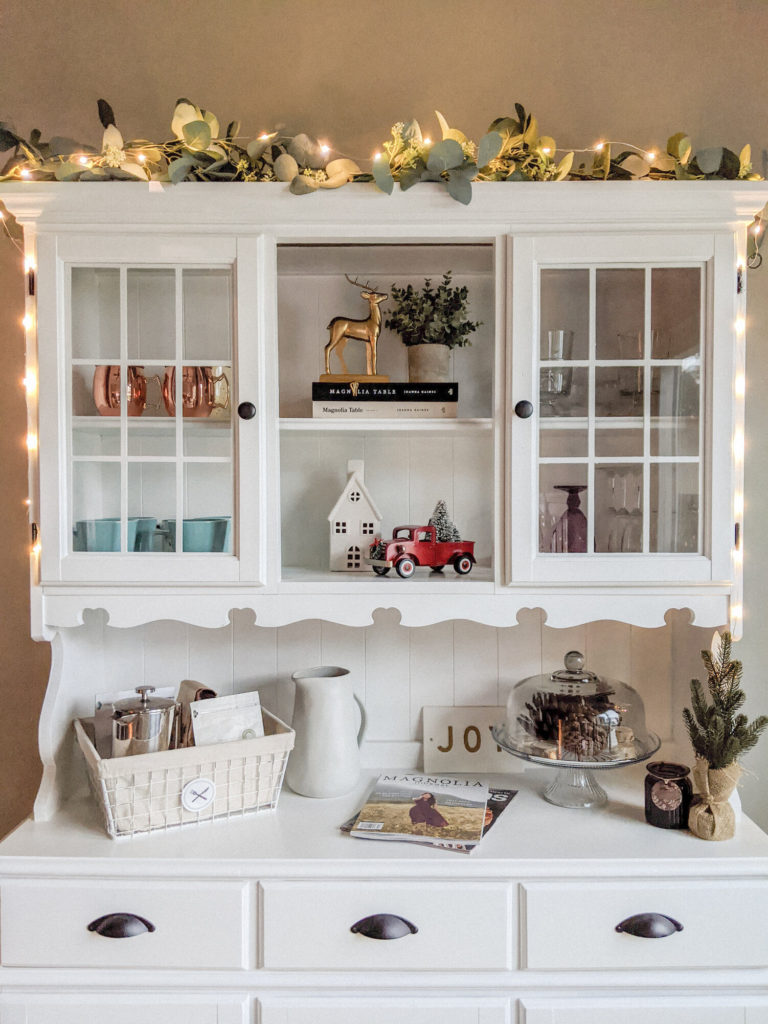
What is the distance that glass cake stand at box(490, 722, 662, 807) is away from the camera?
142 centimetres

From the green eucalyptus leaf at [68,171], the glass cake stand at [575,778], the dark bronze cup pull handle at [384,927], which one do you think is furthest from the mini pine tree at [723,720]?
the green eucalyptus leaf at [68,171]

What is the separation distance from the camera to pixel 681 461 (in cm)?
138

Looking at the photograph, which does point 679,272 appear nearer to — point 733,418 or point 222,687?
point 733,418

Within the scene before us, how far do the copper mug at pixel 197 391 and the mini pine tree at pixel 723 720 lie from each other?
3.51 ft

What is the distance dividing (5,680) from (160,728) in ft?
1.85

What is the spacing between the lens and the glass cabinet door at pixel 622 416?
4.50 ft

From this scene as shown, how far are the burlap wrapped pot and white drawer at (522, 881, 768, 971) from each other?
0.10 m

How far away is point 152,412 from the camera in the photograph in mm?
1402

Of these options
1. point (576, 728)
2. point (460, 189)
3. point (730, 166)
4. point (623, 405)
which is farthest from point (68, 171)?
point (576, 728)

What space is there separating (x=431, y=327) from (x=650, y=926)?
47.5 inches

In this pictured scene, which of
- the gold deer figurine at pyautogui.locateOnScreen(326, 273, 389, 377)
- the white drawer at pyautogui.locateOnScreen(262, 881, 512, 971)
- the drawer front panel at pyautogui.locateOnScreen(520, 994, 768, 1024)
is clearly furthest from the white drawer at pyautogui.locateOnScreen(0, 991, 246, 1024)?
the gold deer figurine at pyautogui.locateOnScreen(326, 273, 389, 377)

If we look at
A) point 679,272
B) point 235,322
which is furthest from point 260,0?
point 679,272

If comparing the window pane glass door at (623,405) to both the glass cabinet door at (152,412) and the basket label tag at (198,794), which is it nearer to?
the glass cabinet door at (152,412)

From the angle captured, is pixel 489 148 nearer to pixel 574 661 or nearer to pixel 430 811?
pixel 574 661
